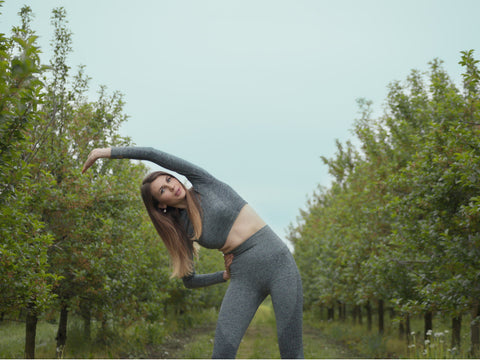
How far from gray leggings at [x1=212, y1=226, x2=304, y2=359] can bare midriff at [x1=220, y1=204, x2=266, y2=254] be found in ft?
0.14

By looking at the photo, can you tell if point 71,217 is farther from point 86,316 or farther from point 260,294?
point 260,294

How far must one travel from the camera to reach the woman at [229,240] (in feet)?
10.8

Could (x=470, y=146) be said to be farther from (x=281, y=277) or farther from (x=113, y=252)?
(x=113, y=252)

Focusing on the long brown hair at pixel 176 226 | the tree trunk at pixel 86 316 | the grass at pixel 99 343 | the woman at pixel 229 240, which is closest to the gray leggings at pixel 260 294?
the woman at pixel 229 240

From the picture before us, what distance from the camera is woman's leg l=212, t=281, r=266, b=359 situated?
10.5ft

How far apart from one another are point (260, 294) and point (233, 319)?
0.98 ft

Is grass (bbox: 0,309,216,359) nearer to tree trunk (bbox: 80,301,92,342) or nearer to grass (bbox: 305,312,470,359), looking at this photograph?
tree trunk (bbox: 80,301,92,342)

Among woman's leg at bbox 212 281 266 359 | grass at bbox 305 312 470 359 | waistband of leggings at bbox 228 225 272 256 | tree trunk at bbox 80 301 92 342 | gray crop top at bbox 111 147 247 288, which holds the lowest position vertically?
grass at bbox 305 312 470 359

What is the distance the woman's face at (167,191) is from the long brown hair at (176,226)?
36 millimetres

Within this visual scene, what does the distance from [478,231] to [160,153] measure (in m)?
6.89

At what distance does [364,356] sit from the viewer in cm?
1756

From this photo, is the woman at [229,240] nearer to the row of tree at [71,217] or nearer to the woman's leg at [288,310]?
the woman's leg at [288,310]

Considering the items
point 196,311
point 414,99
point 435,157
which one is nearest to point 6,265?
point 435,157

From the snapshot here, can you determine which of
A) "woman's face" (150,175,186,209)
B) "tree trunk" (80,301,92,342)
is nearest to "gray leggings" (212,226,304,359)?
"woman's face" (150,175,186,209)
